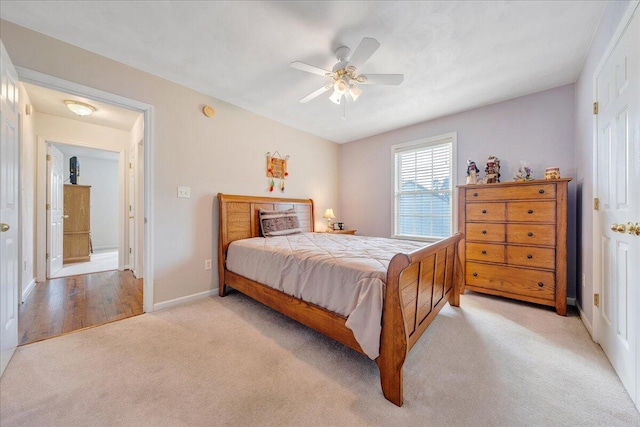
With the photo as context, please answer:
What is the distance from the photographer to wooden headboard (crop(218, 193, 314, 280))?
9.49 feet

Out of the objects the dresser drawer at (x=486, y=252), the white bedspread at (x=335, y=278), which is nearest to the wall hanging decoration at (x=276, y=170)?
the white bedspread at (x=335, y=278)

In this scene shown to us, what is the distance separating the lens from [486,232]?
2.76m

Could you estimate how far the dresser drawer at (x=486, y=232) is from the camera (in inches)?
105

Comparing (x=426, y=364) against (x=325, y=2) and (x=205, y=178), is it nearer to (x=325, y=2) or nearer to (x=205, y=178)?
(x=325, y=2)

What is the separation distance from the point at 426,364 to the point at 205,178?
2.89 meters

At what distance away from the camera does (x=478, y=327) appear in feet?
6.91

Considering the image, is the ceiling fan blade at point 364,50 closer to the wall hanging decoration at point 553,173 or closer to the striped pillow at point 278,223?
the striped pillow at point 278,223

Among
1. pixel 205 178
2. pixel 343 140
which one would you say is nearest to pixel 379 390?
pixel 205 178

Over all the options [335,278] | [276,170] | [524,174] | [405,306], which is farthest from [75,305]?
[524,174]

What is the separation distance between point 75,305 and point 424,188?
4.74 meters

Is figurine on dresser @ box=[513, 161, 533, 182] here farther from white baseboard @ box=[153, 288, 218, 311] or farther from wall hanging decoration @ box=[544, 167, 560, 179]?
white baseboard @ box=[153, 288, 218, 311]

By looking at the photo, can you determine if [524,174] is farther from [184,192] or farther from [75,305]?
[75,305]

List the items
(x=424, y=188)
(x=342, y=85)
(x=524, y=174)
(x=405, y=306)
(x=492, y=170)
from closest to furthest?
(x=405, y=306), (x=342, y=85), (x=524, y=174), (x=492, y=170), (x=424, y=188)

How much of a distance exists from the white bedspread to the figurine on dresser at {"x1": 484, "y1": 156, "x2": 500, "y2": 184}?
1.46 metres
